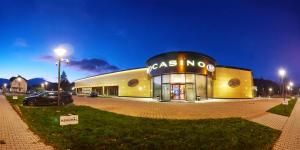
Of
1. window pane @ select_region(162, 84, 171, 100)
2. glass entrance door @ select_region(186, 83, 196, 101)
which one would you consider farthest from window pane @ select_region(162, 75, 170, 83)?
glass entrance door @ select_region(186, 83, 196, 101)

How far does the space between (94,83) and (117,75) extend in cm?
1736

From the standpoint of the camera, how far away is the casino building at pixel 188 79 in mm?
33594

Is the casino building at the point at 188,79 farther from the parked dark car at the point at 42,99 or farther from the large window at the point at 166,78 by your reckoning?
the parked dark car at the point at 42,99

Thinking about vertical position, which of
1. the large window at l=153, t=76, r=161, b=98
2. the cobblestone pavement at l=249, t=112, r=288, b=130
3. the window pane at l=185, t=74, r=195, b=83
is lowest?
the cobblestone pavement at l=249, t=112, r=288, b=130

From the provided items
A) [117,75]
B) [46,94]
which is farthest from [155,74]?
[117,75]

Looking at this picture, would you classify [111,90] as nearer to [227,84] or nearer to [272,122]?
[227,84]

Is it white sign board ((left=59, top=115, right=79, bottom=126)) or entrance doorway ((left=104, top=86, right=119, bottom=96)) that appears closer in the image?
white sign board ((left=59, top=115, right=79, bottom=126))

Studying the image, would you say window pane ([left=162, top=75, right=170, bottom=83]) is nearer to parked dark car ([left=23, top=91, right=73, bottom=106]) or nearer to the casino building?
the casino building

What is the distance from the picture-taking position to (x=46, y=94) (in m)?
23.8

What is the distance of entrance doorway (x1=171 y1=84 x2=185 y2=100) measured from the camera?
34.0m

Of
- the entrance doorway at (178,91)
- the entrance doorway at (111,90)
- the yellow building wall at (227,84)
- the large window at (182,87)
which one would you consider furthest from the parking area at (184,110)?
the entrance doorway at (111,90)

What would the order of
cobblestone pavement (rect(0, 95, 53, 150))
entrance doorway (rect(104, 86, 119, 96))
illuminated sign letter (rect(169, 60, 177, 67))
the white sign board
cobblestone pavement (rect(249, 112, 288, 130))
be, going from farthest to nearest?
entrance doorway (rect(104, 86, 119, 96))
illuminated sign letter (rect(169, 60, 177, 67))
cobblestone pavement (rect(249, 112, 288, 130))
the white sign board
cobblestone pavement (rect(0, 95, 53, 150))

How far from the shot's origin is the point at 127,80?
53.3 meters

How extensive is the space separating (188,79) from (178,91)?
7.54 feet
